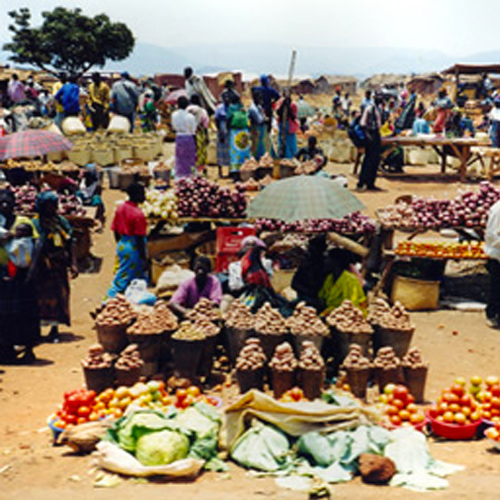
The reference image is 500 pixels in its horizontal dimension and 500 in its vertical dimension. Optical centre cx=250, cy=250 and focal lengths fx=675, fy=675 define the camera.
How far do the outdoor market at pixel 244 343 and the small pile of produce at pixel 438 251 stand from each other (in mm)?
25

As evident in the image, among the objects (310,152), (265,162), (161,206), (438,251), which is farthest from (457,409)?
(265,162)

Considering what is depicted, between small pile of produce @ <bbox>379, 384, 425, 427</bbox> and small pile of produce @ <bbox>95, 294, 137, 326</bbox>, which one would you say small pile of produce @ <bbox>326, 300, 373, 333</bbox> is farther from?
small pile of produce @ <bbox>95, 294, 137, 326</bbox>

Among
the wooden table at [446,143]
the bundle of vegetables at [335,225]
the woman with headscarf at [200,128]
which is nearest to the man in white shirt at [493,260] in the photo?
the bundle of vegetables at [335,225]

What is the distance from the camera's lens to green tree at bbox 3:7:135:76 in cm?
4497

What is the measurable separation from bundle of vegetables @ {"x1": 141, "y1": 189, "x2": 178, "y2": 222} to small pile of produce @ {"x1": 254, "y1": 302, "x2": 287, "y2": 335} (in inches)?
128

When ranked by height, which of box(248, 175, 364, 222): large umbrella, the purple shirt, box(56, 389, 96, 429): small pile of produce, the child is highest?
box(248, 175, 364, 222): large umbrella

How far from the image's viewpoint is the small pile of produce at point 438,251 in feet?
28.8

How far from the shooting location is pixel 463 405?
526cm

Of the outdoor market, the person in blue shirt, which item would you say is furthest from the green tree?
the outdoor market

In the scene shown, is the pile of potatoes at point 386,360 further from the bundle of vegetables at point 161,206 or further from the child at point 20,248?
the bundle of vegetables at point 161,206

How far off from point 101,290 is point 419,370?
17.0 ft

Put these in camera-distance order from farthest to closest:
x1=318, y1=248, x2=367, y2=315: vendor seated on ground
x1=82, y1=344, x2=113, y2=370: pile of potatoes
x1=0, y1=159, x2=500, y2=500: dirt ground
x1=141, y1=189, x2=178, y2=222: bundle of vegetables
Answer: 1. x1=141, y1=189, x2=178, y2=222: bundle of vegetables
2. x1=318, y1=248, x2=367, y2=315: vendor seated on ground
3. x1=82, y1=344, x2=113, y2=370: pile of potatoes
4. x1=0, y1=159, x2=500, y2=500: dirt ground

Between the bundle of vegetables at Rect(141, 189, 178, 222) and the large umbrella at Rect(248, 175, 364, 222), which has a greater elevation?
the large umbrella at Rect(248, 175, 364, 222)

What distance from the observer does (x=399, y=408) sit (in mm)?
5316
